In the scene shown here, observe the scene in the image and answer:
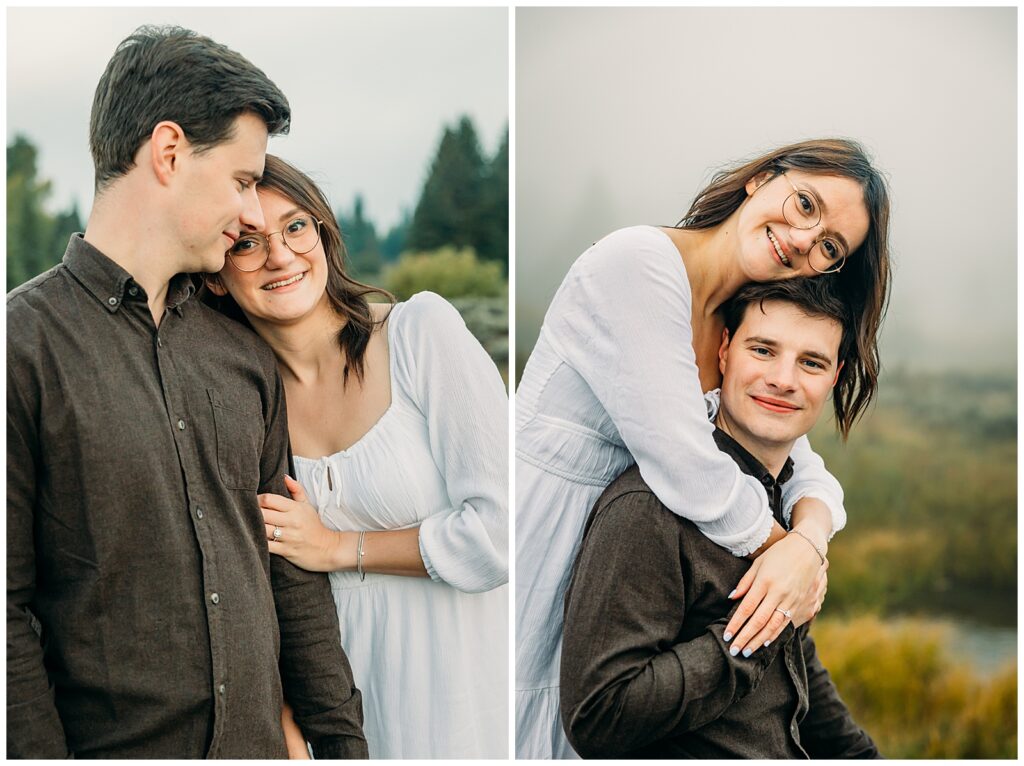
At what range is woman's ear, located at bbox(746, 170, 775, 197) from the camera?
2.65 meters

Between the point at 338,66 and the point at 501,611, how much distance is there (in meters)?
1.47

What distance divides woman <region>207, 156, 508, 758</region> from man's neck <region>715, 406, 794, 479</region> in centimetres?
55

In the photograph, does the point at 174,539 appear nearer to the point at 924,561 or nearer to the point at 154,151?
the point at 154,151

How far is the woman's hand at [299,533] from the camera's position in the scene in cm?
257

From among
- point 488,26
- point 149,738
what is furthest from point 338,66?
point 149,738

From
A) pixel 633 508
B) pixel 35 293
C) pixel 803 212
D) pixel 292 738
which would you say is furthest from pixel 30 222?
pixel 803 212

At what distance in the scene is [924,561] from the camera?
9.02ft

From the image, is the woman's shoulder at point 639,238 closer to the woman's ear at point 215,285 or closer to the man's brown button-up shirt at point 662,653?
the man's brown button-up shirt at point 662,653

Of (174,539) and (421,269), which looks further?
(421,269)

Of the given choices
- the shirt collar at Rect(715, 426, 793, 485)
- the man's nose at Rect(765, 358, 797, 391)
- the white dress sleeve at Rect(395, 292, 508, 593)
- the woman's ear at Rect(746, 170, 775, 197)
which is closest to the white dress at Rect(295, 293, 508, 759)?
the white dress sleeve at Rect(395, 292, 508, 593)

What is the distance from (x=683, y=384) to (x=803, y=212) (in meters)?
0.53

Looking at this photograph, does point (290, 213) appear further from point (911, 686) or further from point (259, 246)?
point (911, 686)

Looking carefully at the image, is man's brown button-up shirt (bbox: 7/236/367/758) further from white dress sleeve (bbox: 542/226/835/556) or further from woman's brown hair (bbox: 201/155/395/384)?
white dress sleeve (bbox: 542/226/835/556)

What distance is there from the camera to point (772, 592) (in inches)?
101
